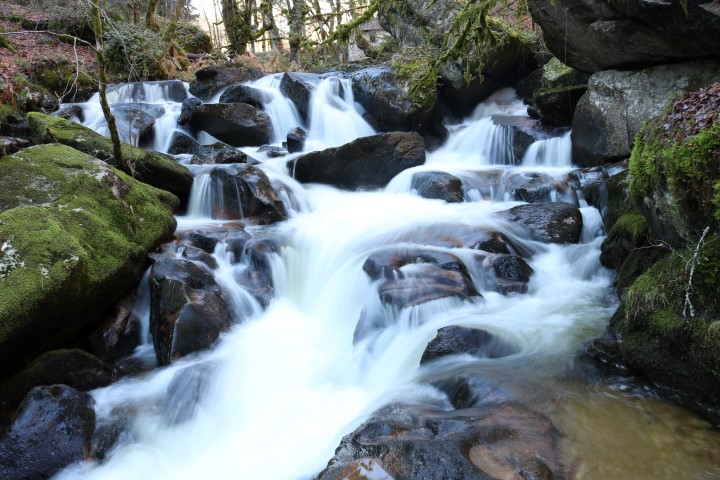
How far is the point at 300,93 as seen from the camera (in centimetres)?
1305

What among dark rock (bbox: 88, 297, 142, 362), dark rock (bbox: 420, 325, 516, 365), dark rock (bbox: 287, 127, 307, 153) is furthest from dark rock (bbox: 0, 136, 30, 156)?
dark rock (bbox: 420, 325, 516, 365)

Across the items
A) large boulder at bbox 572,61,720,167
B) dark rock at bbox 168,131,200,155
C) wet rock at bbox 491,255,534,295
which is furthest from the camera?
dark rock at bbox 168,131,200,155

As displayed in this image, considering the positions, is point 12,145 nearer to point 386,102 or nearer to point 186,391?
point 186,391

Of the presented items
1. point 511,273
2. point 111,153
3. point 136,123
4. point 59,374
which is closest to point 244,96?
point 136,123

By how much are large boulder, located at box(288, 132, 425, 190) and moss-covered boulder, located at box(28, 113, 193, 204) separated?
2.59 m

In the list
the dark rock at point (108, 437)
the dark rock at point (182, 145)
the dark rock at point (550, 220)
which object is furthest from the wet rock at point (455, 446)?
the dark rock at point (182, 145)

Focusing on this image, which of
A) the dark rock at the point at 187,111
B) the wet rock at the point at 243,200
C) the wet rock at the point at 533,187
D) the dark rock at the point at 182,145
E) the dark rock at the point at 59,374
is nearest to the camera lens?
the dark rock at the point at 59,374

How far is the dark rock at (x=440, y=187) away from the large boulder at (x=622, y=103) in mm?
2614

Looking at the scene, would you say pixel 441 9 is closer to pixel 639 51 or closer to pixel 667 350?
pixel 639 51

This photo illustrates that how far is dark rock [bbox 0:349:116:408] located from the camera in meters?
4.38

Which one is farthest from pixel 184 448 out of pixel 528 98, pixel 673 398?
pixel 528 98

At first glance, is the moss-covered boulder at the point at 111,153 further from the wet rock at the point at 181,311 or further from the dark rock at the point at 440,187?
the dark rock at the point at 440,187

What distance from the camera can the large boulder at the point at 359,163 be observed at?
1027 cm

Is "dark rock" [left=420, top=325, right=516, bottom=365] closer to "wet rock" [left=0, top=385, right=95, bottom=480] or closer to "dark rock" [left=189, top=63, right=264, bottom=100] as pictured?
"wet rock" [left=0, top=385, right=95, bottom=480]
